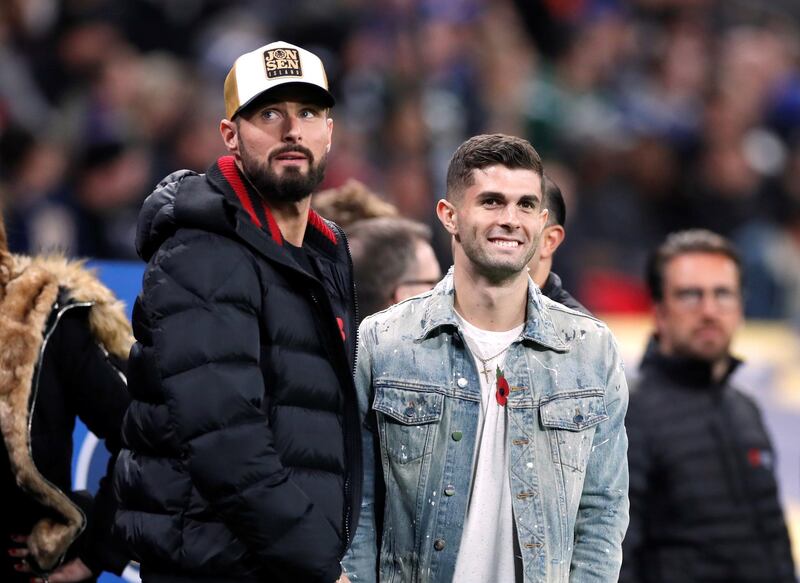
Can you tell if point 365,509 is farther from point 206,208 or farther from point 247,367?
point 206,208

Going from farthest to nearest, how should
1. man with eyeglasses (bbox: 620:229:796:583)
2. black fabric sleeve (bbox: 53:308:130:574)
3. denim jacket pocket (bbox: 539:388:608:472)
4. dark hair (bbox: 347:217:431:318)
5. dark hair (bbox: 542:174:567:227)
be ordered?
1. man with eyeglasses (bbox: 620:229:796:583)
2. dark hair (bbox: 347:217:431:318)
3. dark hair (bbox: 542:174:567:227)
4. black fabric sleeve (bbox: 53:308:130:574)
5. denim jacket pocket (bbox: 539:388:608:472)

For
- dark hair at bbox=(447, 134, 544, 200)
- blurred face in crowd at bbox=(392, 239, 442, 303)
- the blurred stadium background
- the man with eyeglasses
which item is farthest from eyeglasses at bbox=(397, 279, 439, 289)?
the blurred stadium background

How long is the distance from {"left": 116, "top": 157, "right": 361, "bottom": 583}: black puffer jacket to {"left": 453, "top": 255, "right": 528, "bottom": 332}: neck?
0.33m

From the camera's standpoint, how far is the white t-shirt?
2.92 meters

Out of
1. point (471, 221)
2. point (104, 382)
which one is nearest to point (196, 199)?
point (471, 221)

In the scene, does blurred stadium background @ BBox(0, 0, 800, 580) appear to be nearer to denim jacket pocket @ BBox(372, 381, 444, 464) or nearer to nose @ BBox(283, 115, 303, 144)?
denim jacket pocket @ BBox(372, 381, 444, 464)

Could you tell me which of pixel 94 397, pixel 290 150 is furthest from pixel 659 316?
pixel 290 150

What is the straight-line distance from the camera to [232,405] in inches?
102

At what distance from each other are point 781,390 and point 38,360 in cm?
374

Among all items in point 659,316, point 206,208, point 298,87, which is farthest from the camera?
point 659,316

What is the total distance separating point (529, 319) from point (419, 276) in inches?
48.7

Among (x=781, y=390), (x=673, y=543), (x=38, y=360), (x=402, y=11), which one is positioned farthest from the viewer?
(x=402, y=11)

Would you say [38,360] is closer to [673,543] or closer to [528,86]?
[673,543]

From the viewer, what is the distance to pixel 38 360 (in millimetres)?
3266
